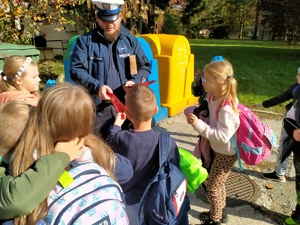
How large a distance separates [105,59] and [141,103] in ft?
2.71

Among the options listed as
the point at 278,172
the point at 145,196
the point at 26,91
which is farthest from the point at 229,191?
the point at 26,91

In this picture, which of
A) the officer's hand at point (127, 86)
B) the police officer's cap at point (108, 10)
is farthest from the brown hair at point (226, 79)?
the police officer's cap at point (108, 10)

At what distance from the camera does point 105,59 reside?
2494 mm

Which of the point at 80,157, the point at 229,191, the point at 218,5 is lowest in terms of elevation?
the point at 229,191

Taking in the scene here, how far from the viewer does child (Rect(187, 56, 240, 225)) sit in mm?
2256

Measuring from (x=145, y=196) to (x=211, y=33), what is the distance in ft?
122

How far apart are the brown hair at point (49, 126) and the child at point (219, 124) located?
3.84 feet

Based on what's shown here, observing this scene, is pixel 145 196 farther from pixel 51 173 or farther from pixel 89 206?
pixel 51 173

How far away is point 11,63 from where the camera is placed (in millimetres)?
2383

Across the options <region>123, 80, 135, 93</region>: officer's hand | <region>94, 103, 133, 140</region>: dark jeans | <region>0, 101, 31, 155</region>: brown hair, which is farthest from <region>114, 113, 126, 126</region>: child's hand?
<region>0, 101, 31, 155</region>: brown hair

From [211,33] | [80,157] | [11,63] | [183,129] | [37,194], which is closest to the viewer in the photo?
[37,194]

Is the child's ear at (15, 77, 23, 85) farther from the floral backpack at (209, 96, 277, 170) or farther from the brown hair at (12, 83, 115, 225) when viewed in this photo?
the floral backpack at (209, 96, 277, 170)

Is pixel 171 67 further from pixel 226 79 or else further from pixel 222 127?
pixel 222 127

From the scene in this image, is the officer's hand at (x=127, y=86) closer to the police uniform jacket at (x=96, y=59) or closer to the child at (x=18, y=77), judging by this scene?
the police uniform jacket at (x=96, y=59)
